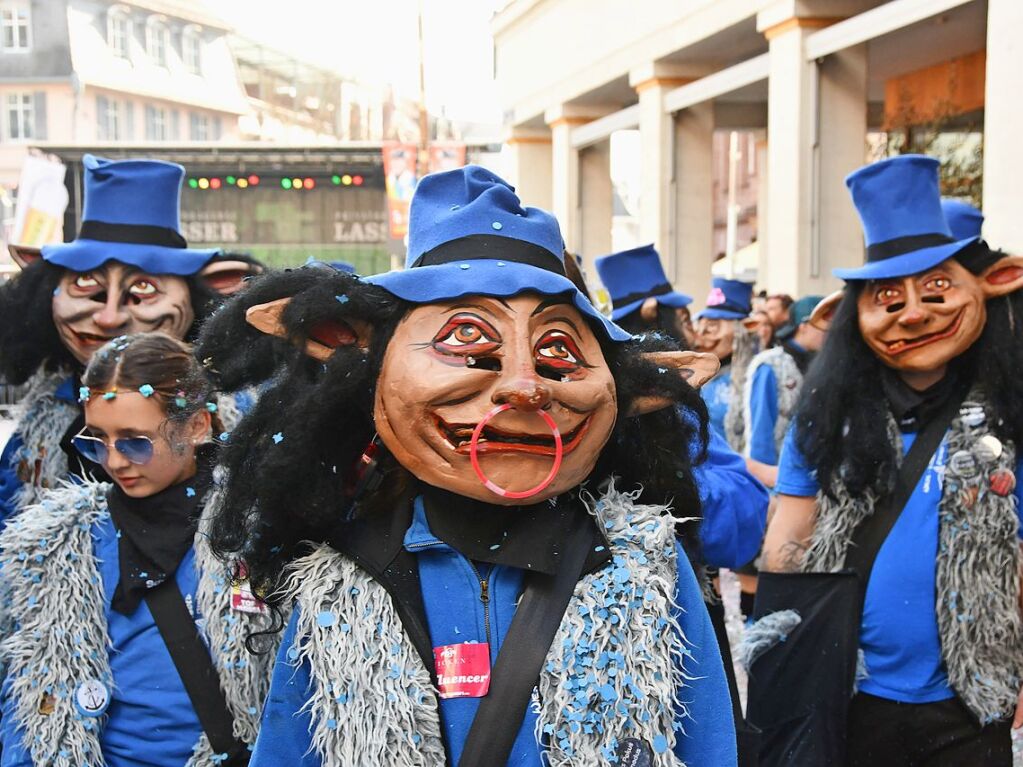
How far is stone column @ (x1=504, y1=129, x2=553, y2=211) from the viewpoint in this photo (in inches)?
878

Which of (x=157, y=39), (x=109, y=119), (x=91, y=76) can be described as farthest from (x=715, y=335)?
(x=157, y=39)

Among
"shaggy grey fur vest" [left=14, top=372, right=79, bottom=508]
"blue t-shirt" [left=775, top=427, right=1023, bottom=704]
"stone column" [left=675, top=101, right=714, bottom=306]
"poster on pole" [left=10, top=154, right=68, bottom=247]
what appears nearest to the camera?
"blue t-shirt" [left=775, top=427, right=1023, bottom=704]

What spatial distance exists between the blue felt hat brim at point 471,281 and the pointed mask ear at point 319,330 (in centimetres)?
13

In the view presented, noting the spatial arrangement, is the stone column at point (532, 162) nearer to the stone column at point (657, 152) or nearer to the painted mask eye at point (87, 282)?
the stone column at point (657, 152)

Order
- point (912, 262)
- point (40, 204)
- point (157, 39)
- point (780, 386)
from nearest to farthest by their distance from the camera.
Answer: point (912, 262) < point (780, 386) < point (40, 204) < point (157, 39)

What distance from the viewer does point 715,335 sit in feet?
26.2

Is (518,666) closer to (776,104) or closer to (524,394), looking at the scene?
(524,394)

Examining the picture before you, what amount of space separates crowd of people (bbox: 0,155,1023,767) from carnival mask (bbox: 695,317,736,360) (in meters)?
3.31

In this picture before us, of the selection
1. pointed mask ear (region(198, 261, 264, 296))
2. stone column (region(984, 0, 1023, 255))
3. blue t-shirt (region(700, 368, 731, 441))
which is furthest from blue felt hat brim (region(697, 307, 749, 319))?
pointed mask ear (region(198, 261, 264, 296))

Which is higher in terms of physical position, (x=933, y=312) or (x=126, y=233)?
(x=126, y=233)

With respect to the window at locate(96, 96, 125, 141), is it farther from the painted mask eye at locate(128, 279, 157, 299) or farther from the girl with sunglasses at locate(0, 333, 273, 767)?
the girl with sunglasses at locate(0, 333, 273, 767)

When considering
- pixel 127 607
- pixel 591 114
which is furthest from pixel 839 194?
pixel 127 607

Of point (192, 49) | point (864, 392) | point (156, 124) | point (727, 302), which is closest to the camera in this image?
point (864, 392)

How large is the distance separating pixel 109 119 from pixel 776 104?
3494 centimetres
